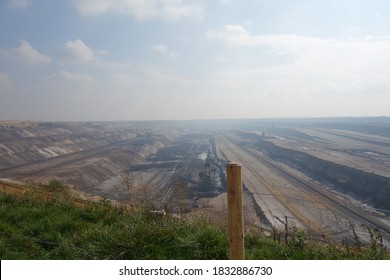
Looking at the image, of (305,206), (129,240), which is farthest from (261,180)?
(129,240)

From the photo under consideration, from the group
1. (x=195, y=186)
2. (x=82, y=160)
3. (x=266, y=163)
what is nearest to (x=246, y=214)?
(x=195, y=186)

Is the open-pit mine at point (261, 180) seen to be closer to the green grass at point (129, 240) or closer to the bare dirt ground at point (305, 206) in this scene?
the bare dirt ground at point (305, 206)

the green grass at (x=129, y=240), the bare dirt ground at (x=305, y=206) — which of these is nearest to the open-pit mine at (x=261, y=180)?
the bare dirt ground at (x=305, y=206)

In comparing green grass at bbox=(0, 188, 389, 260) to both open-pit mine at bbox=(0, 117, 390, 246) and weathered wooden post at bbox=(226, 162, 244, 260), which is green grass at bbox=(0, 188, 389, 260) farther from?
open-pit mine at bbox=(0, 117, 390, 246)

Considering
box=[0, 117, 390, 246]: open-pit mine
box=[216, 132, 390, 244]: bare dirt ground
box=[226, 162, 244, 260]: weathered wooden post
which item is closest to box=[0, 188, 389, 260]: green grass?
box=[226, 162, 244, 260]: weathered wooden post

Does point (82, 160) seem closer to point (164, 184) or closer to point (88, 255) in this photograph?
point (164, 184)

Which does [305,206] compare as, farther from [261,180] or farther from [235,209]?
[235,209]

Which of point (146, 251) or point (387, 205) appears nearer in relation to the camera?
point (146, 251)

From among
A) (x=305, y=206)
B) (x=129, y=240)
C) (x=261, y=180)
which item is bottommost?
(x=305, y=206)
